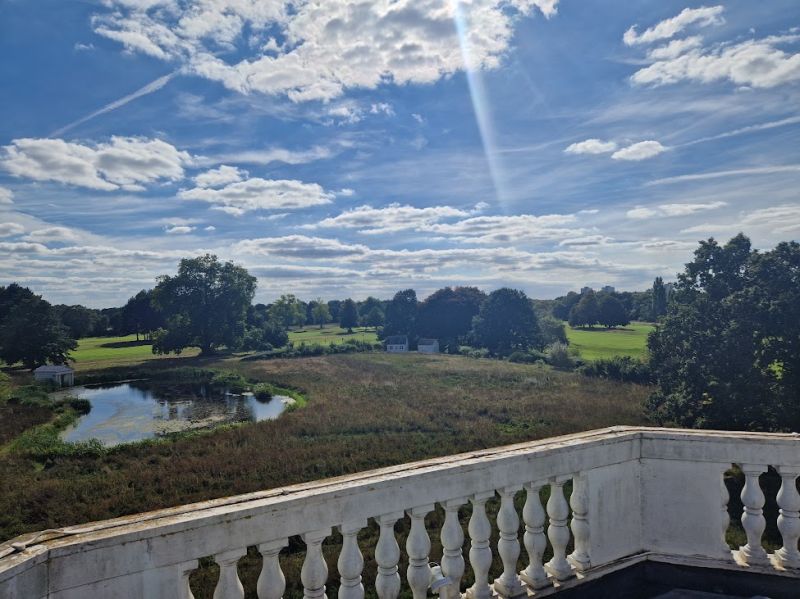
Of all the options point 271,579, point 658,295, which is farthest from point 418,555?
point 658,295

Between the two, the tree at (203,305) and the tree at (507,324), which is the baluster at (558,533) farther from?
the tree at (203,305)

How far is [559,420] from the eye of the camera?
734 inches

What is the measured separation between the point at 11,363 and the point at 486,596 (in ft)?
180

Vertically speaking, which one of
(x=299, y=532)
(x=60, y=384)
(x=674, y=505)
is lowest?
(x=60, y=384)

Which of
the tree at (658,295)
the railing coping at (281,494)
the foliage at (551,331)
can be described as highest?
the tree at (658,295)

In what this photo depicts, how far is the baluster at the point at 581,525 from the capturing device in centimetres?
279

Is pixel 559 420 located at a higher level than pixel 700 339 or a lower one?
lower

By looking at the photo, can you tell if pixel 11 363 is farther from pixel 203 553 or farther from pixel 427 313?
pixel 203 553

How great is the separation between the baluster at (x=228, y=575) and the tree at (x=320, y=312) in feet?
353

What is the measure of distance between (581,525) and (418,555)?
1081 mm

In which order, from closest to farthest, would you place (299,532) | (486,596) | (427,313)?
(299,532) < (486,596) < (427,313)

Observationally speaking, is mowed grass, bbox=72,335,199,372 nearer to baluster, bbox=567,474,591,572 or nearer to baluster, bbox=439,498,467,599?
baluster, bbox=439,498,467,599

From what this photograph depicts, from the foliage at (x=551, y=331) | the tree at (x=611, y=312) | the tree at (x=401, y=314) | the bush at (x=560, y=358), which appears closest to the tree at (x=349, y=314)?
the tree at (x=401, y=314)

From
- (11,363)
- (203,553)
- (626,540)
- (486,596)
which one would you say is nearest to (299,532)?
(203,553)
